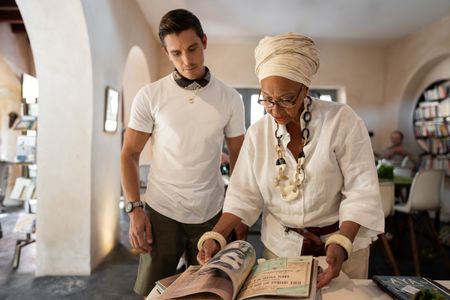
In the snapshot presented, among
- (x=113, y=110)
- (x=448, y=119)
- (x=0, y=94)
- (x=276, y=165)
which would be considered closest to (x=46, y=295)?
(x=113, y=110)

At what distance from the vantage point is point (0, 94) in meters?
5.26

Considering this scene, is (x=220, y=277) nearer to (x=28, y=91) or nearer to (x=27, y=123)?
(x=27, y=123)

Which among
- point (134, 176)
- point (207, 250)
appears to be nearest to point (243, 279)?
point (207, 250)

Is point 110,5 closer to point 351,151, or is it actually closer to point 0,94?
point 351,151

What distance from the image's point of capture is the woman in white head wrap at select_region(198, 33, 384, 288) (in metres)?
0.87

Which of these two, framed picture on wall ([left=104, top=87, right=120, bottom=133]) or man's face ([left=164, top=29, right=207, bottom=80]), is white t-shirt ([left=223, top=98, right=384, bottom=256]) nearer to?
man's face ([left=164, top=29, right=207, bottom=80])

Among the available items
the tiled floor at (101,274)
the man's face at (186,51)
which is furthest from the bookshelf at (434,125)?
the man's face at (186,51)

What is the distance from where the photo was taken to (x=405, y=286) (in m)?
0.77

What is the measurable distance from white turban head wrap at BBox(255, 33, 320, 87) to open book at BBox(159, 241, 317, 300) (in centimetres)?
44

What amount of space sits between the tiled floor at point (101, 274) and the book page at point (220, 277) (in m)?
1.92

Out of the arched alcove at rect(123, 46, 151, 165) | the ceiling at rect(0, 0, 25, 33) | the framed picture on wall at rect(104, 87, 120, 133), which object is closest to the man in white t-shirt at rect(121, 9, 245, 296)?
the framed picture on wall at rect(104, 87, 120, 133)

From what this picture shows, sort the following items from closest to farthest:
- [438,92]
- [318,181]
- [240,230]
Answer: [318,181]
[240,230]
[438,92]

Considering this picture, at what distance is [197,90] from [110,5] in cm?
215

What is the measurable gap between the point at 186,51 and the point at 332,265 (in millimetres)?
878
